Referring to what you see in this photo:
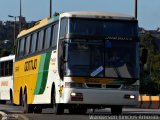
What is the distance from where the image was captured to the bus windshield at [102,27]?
2288 centimetres

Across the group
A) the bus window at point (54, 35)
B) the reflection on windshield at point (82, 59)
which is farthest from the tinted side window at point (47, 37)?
the reflection on windshield at point (82, 59)

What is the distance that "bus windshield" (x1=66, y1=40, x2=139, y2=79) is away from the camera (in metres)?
22.5

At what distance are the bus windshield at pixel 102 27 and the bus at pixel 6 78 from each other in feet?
50.9

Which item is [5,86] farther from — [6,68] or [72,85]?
[72,85]

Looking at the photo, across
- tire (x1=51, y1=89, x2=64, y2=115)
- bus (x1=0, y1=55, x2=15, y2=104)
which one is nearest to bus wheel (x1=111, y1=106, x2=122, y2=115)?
tire (x1=51, y1=89, x2=64, y2=115)

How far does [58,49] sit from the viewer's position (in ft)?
76.2

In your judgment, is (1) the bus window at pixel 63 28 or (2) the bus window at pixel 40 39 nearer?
(1) the bus window at pixel 63 28

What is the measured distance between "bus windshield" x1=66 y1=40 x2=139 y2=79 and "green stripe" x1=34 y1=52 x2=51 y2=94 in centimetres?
247

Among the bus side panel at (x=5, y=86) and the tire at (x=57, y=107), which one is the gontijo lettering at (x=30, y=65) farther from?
the bus side panel at (x=5, y=86)

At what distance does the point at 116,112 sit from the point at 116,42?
2.98 metres

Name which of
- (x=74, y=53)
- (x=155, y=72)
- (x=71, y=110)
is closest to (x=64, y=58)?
(x=74, y=53)

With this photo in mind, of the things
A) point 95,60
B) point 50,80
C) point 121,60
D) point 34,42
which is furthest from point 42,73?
point 121,60

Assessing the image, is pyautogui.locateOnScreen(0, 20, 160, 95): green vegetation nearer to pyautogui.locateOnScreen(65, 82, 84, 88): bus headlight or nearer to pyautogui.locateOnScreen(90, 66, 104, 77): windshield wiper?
pyautogui.locateOnScreen(90, 66, 104, 77): windshield wiper

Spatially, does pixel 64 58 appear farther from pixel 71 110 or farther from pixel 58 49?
pixel 71 110
